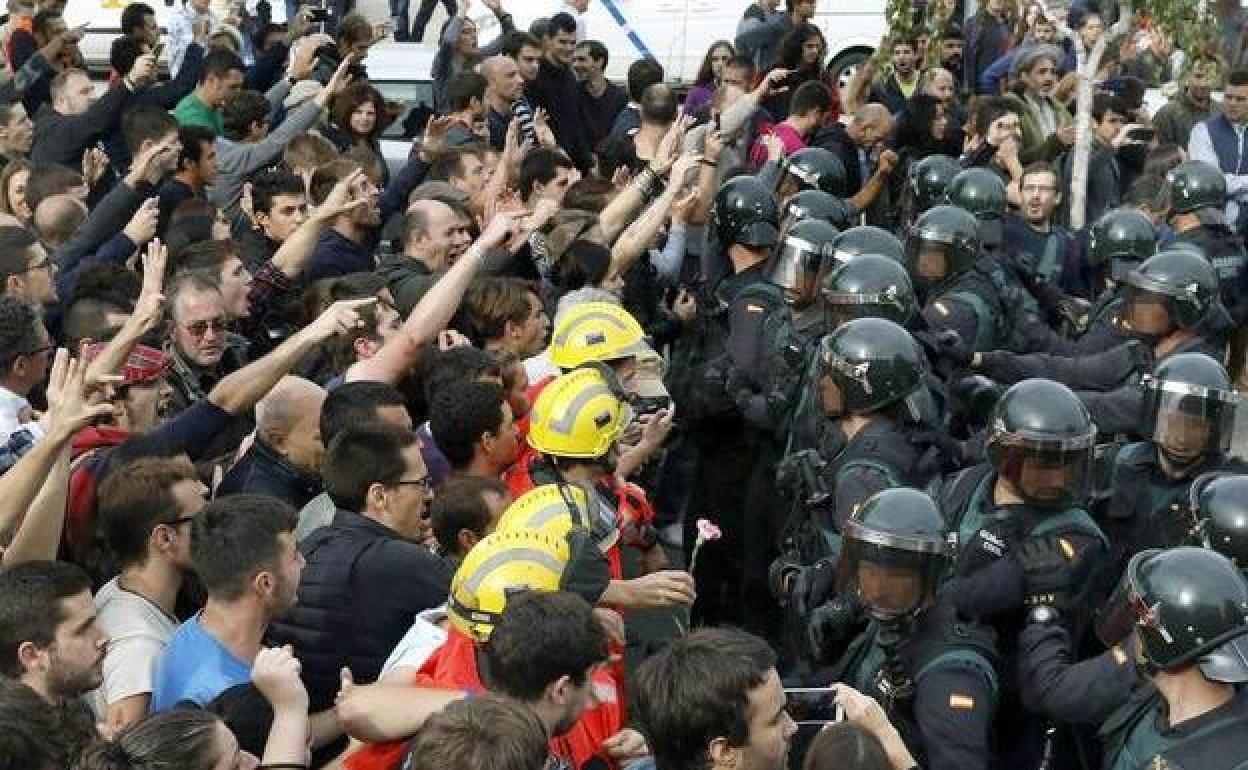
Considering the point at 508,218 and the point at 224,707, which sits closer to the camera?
the point at 224,707

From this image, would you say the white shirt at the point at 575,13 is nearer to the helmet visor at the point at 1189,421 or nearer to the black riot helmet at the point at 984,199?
the black riot helmet at the point at 984,199

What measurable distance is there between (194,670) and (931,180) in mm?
7071

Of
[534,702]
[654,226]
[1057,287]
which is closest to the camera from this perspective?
[534,702]

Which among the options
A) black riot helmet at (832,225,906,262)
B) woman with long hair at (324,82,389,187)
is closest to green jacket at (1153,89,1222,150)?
woman with long hair at (324,82,389,187)

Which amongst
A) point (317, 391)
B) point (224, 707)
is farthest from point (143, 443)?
point (224, 707)

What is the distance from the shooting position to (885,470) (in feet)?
22.2

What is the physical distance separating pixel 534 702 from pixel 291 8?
57.5ft

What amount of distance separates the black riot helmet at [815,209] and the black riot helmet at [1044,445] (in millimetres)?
3628

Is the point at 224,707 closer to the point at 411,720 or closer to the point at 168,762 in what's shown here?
the point at 411,720

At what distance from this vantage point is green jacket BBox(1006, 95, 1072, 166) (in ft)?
44.1

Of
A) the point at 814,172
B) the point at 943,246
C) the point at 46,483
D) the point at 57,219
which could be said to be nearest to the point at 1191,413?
the point at 943,246

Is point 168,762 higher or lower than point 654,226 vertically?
higher

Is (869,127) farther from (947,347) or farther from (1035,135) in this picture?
(947,347)

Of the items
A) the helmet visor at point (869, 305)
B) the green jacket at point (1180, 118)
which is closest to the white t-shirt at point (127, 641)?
the helmet visor at point (869, 305)
